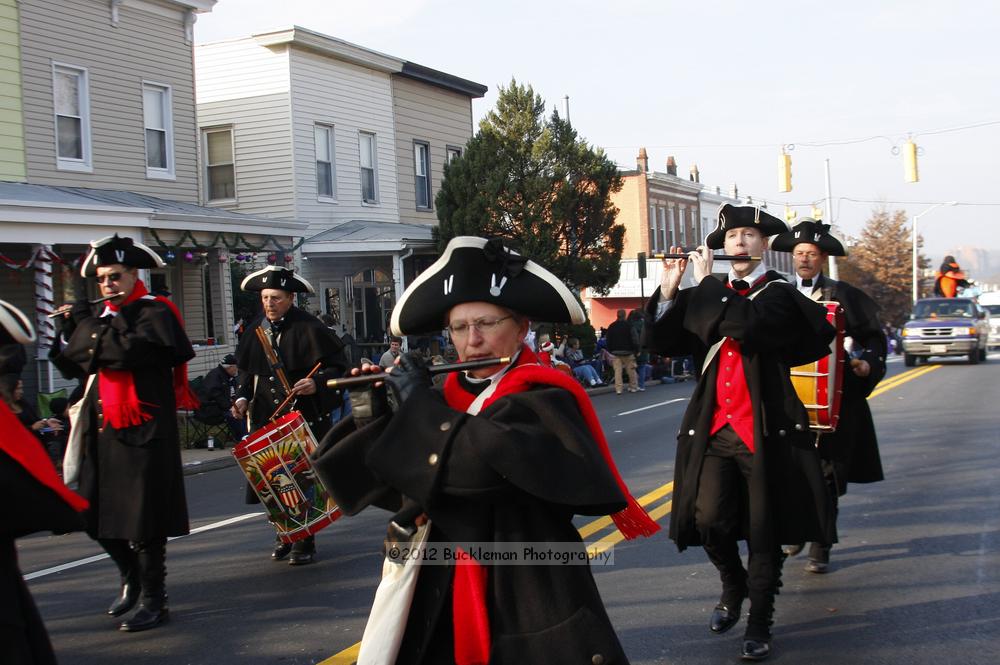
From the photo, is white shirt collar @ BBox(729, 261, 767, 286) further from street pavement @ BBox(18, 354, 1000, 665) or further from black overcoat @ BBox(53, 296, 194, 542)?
black overcoat @ BBox(53, 296, 194, 542)

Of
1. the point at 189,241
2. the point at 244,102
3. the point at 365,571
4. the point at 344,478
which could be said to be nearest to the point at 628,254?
the point at 244,102

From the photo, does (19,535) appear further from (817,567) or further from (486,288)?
(817,567)

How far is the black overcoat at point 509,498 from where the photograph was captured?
3002mm

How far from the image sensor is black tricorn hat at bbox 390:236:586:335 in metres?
3.35

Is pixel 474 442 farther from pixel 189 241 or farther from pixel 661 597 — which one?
pixel 189 241

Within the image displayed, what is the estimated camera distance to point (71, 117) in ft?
62.8

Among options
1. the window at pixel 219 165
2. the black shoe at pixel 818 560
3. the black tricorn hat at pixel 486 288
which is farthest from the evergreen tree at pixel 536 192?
the black tricorn hat at pixel 486 288

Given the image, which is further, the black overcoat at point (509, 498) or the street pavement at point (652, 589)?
the street pavement at point (652, 589)

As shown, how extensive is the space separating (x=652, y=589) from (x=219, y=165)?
70.5 ft

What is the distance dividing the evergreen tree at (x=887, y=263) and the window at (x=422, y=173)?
126ft

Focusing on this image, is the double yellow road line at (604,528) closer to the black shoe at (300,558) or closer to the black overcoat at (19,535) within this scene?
the black shoe at (300,558)

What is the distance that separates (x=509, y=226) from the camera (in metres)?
26.9

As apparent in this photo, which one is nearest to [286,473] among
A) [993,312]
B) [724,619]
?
[724,619]

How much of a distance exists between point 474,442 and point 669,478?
26.6 feet
